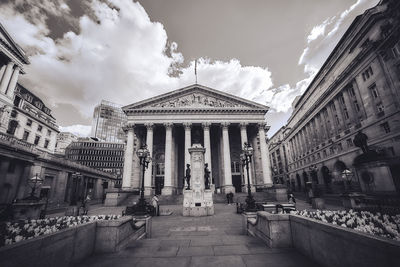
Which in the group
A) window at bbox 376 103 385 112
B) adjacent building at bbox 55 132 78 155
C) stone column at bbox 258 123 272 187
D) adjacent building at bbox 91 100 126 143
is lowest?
stone column at bbox 258 123 272 187

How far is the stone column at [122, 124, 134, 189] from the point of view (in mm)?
27125

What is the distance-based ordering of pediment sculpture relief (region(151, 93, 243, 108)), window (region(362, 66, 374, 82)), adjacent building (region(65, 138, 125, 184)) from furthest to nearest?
adjacent building (region(65, 138, 125, 184))
pediment sculpture relief (region(151, 93, 243, 108))
window (region(362, 66, 374, 82))

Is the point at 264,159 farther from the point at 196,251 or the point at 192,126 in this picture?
the point at 196,251

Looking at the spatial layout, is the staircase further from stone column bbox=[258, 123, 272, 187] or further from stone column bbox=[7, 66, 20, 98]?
stone column bbox=[7, 66, 20, 98]

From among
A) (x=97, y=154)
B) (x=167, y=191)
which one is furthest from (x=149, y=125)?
(x=97, y=154)

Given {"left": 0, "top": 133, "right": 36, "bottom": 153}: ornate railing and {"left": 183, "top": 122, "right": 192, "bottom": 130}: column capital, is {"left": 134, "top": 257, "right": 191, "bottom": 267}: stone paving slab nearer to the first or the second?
{"left": 0, "top": 133, "right": 36, "bottom": 153}: ornate railing

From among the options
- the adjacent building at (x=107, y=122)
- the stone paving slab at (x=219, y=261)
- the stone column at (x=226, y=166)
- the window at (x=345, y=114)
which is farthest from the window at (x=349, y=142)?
the adjacent building at (x=107, y=122)

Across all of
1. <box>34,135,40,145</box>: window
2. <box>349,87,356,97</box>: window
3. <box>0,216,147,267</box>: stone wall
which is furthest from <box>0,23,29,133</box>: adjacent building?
<box>349,87,356,97</box>: window

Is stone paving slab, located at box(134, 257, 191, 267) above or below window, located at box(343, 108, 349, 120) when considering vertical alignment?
below

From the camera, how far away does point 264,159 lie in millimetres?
28984

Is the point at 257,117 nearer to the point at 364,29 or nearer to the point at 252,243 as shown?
the point at 364,29

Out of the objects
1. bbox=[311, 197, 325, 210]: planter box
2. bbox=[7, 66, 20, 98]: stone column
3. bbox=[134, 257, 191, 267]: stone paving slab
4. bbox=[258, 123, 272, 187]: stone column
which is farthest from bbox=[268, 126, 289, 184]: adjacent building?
bbox=[7, 66, 20, 98]: stone column

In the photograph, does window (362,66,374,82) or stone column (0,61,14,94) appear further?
stone column (0,61,14,94)

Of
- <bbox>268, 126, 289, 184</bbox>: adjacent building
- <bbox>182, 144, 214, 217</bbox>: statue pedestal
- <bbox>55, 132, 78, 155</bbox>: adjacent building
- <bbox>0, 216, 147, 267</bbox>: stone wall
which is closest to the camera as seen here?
<bbox>0, 216, 147, 267</bbox>: stone wall
